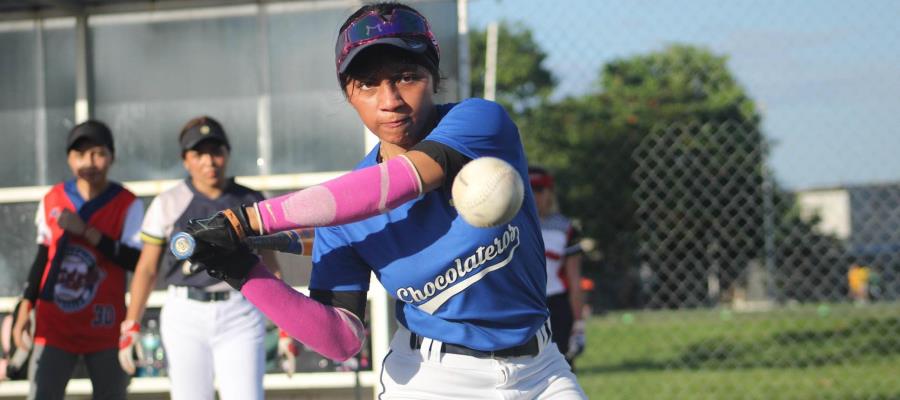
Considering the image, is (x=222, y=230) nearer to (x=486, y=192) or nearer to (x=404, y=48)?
(x=486, y=192)

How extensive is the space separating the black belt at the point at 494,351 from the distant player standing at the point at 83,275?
3783 millimetres

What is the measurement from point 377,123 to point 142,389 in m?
5.41

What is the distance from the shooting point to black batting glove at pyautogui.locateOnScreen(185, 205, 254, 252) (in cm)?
227

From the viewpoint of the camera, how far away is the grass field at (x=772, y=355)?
9.31 metres

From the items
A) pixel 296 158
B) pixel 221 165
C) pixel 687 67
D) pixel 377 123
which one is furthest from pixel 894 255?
pixel 377 123

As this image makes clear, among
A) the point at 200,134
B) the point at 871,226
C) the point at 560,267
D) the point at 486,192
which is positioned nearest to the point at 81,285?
the point at 200,134

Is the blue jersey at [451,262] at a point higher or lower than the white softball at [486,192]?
lower

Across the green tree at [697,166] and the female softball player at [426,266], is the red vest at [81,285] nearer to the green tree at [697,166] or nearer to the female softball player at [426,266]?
the female softball player at [426,266]

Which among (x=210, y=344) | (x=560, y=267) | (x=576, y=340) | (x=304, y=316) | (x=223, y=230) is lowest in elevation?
(x=576, y=340)

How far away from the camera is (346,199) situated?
2.37m

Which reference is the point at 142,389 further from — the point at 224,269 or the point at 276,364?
the point at 224,269

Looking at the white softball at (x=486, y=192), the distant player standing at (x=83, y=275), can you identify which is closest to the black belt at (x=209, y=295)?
the distant player standing at (x=83, y=275)

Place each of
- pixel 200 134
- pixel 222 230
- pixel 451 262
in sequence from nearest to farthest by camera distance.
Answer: pixel 222 230 < pixel 451 262 < pixel 200 134

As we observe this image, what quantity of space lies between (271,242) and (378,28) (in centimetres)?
60
